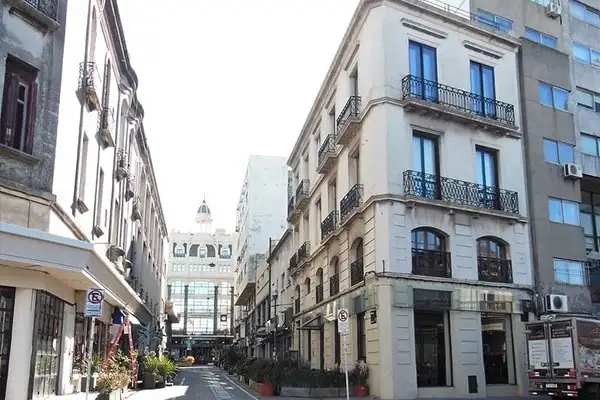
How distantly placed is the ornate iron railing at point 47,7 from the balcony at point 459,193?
1220 cm

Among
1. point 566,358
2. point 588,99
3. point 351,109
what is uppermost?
point 588,99

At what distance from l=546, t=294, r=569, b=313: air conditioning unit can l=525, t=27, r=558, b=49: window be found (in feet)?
37.6

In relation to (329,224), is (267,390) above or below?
below

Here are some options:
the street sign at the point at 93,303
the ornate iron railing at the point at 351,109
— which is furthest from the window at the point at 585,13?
the street sign at the point at 93,303

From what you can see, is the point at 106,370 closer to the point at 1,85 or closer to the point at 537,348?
the point at 1,85

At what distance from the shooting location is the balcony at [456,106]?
2241 centimetres

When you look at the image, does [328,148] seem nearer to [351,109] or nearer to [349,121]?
[351,109]

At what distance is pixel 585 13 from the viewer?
30562mm

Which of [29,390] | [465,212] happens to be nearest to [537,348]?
[465,212]

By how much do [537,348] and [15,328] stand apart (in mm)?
14833

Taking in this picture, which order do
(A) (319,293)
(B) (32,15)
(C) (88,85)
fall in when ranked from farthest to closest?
(A) (319,293)
(C) (88,85)
(B) (32,15)

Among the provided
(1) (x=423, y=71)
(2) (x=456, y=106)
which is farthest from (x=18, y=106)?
(2) (x=456, y=106)

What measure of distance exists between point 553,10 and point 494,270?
43.5ft

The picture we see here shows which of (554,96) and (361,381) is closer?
(361,381)
